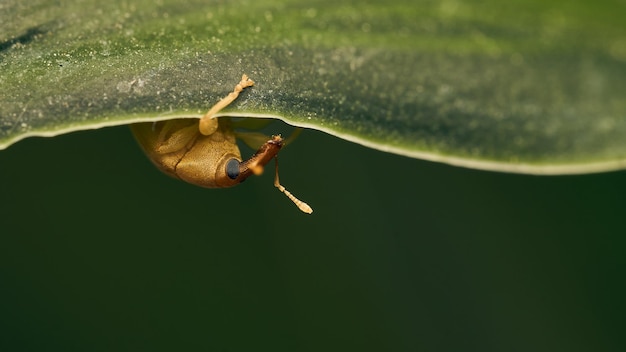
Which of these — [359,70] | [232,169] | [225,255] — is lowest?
[225,255]

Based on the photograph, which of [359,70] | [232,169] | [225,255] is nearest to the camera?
[359,70]

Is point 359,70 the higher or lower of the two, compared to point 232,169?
higher

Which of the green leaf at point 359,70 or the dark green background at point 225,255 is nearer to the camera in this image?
the green leaf at point 359,70

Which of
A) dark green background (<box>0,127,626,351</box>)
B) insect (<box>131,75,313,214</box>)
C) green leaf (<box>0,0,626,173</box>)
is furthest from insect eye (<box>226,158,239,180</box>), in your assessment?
green leaf (<box>0,0,626,173</box>)

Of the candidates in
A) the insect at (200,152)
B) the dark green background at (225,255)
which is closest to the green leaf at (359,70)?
the insect at (200,152)

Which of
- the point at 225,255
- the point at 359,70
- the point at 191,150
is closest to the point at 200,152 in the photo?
the point at 191,150

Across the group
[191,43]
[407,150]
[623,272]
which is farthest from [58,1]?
[623,272]

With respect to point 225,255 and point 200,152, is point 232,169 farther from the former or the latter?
point 225,255

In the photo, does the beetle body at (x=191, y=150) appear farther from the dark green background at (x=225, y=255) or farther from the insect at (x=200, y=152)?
the dark green background at (x=225, y=255)
